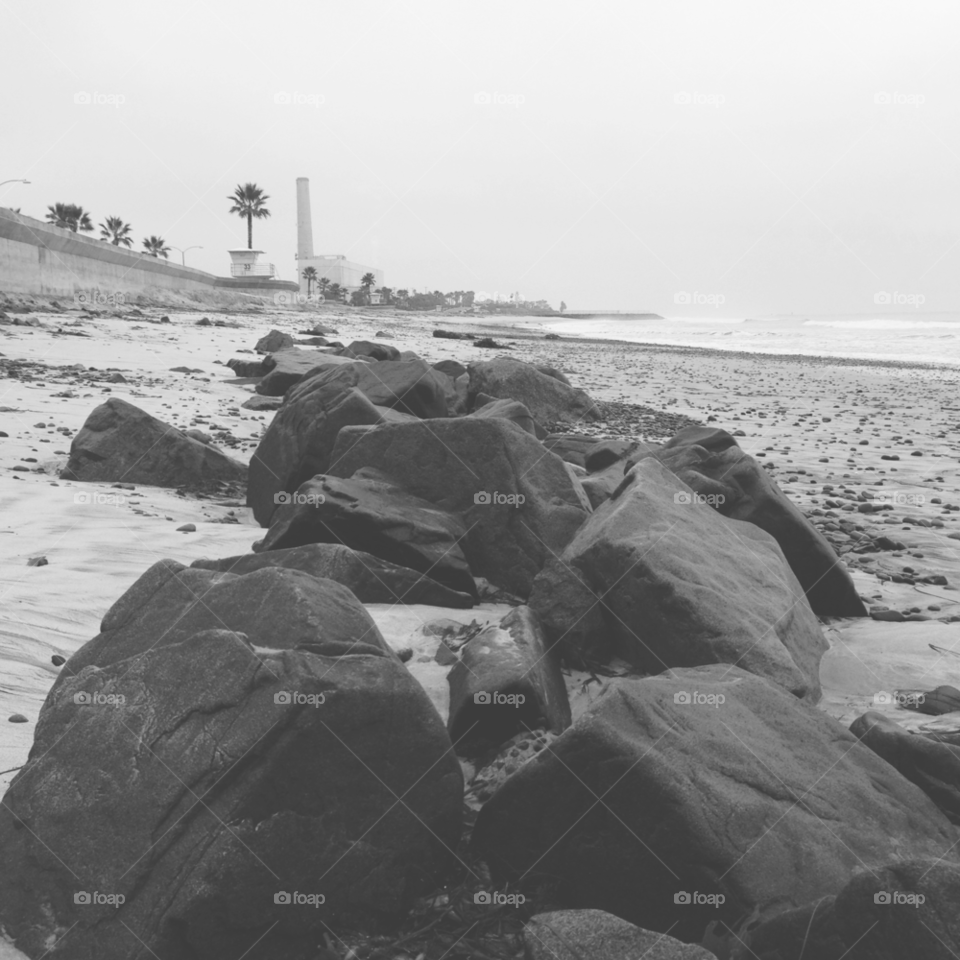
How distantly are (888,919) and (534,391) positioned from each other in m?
11.4

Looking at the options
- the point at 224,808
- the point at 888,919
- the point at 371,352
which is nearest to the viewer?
the point at 888,919

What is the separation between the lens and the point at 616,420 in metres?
13.4

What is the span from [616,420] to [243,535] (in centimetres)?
812

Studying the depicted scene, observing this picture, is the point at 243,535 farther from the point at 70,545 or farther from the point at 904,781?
the point at 904,781

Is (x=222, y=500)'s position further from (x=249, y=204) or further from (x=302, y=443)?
(x=249, y=204)

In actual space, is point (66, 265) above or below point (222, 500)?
above

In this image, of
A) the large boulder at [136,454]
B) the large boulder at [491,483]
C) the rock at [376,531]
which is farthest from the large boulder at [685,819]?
the large boulder at [136,454]

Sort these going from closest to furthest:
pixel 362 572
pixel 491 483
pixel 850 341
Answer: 1. pixel 362 572
2. pixel 491 483
3. pixel 850 341

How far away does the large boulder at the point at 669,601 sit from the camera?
406 cm

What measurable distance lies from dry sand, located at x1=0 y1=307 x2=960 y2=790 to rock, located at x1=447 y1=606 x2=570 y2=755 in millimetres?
242

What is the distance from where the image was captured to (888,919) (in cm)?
219

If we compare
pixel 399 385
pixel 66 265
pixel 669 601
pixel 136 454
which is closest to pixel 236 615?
pixel 669 601

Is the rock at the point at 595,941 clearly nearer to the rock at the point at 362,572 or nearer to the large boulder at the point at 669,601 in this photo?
the large boulder at the point at 669,601

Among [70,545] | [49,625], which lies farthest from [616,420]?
[49,625]
